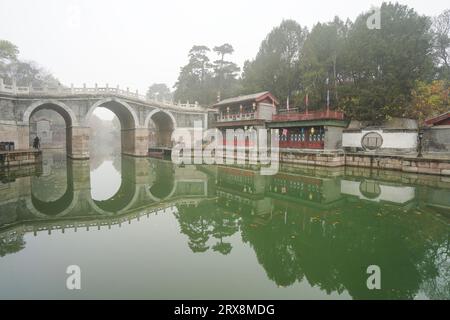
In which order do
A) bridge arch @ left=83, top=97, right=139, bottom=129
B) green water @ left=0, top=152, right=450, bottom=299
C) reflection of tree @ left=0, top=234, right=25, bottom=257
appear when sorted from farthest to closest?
bridge arch @ left=83, top=97, right=139, bottom=129, reflection of tree @ left=0, top=234, right=25, bottom=257, green water @ left=0, top=152, right=450, bottom=299

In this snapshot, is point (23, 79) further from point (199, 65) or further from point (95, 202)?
point (95, 202)

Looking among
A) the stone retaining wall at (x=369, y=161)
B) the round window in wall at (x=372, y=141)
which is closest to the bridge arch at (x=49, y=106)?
the stone retaining wall at (x=369, y=161)

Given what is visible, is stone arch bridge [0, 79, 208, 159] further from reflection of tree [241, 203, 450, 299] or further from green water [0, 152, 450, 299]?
reflection of tree [241, 203, 450, 299]

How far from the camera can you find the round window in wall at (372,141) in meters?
23.5

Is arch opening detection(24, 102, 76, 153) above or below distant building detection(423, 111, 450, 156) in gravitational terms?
above

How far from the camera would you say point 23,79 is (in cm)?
4941

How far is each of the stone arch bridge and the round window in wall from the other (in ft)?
76.9

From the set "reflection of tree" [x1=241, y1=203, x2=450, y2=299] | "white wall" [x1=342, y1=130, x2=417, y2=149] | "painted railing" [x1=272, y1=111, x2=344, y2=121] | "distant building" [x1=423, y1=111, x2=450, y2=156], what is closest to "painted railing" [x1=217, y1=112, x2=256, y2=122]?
"painted railing" [x1=272, y1=111, x2=344, y2=121]

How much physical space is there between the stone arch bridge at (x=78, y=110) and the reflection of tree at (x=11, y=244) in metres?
23.6

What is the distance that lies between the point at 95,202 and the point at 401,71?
27.7 meters

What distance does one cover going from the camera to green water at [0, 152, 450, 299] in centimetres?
526

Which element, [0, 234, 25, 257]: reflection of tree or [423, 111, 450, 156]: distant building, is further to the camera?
[423, 111, 450, 156]: distant building
